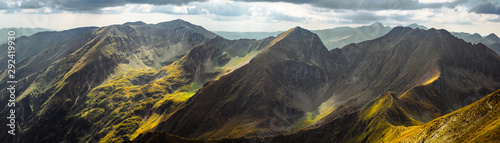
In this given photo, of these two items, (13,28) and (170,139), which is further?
(170,139)

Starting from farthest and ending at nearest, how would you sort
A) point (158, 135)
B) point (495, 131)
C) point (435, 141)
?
point (158, 135) < point (435, 141) < point (495, 131)

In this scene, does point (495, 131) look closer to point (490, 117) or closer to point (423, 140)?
point (490, 117)

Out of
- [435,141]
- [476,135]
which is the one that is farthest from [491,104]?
[435,141]

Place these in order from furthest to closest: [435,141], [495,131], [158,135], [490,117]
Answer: [158,135] → [435,141] → [490,117] → [495,131]

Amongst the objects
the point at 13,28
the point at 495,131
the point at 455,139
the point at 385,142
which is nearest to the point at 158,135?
the point at 13,28

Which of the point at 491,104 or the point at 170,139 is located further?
the point at 170,139

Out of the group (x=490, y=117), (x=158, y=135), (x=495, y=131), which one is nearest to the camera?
(x=495, y=131)

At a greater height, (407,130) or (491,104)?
(491,104)

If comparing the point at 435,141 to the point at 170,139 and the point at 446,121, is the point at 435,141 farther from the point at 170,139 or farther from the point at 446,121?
the point at 170,139

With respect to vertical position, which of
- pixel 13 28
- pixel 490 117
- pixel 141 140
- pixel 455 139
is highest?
pixel 13 28
